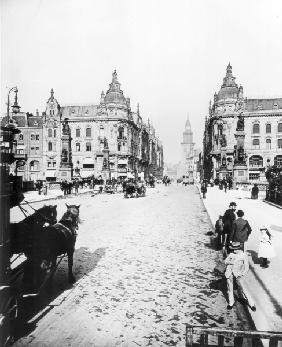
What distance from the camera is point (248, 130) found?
231ft

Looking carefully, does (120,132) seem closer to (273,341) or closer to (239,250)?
(239,250)

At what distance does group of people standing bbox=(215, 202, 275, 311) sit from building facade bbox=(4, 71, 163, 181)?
59.7m

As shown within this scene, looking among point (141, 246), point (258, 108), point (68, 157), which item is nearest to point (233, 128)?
point (258, 108)

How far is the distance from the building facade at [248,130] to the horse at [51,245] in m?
60.6

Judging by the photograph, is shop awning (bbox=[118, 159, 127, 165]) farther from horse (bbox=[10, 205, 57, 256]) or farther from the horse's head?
horse (bbox=[10, 205, 57, 256])

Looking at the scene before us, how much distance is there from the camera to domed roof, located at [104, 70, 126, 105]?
73.6 metres

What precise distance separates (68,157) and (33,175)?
2924cm

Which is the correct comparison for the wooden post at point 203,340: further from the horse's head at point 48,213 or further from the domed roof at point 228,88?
the domed roof at point 228,88

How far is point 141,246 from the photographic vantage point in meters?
11.7

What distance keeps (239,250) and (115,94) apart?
7030cm

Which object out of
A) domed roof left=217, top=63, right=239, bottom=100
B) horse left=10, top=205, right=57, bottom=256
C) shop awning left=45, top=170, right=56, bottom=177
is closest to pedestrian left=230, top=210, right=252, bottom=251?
horse left=10, top=205, right=57, bottom=256

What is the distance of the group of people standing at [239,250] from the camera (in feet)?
22.1

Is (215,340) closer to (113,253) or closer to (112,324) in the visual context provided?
(112,324)

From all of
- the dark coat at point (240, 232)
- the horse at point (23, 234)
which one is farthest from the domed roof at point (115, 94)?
the horse at point (23, 234)
